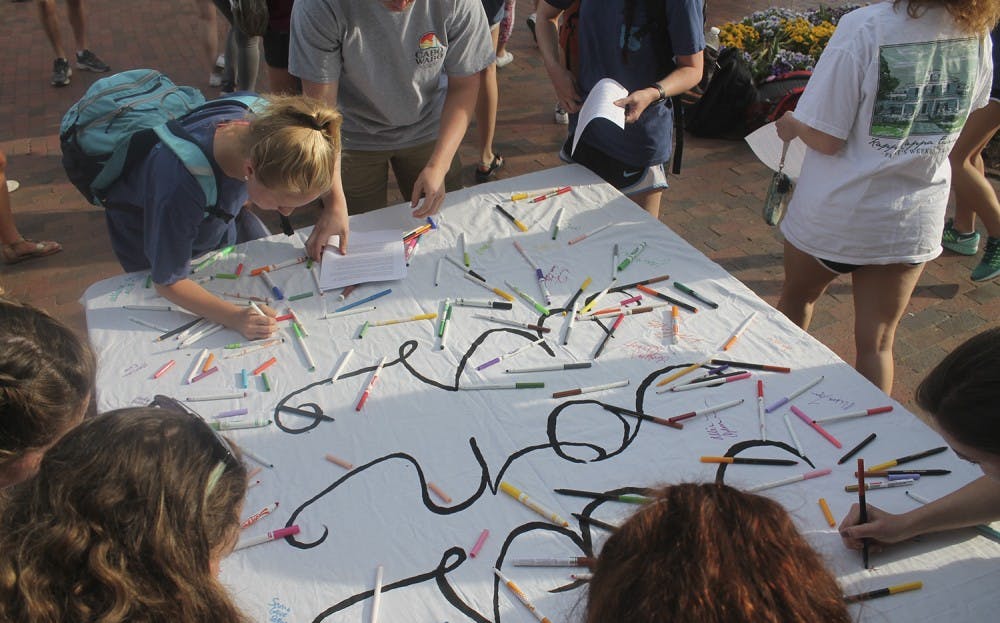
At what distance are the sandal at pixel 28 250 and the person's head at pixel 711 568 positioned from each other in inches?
170

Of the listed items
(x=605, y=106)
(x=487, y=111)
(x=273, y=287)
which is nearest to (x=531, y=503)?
(x=273, y=287)

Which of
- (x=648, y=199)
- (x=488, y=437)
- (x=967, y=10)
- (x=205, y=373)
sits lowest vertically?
(x=205, y=373)

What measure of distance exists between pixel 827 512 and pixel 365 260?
163 cm

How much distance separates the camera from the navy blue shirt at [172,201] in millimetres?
A: 2025

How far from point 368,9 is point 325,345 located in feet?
3.91

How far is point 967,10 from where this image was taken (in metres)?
1.89

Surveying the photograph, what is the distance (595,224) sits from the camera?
2615 mm

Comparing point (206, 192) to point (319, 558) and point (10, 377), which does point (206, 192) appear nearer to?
point (10, 377)

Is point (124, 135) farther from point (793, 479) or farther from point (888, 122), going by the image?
point (888, 122)

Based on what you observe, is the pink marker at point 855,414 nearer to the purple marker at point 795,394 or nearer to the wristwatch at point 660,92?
the purple marker at point 795,394

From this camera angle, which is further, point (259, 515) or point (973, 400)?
point (259, 515)

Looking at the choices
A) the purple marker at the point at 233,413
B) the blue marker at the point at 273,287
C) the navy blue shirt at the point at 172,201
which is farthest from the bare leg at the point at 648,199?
the purple marker at the point at 233,413

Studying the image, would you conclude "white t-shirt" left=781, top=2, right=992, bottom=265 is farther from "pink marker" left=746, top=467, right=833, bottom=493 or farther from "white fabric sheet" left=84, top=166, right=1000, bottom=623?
"pink marker" left=746, top=467, right=833, bottom=493

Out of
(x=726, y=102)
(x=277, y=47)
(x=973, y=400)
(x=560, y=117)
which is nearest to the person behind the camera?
(x=973, y=400)
